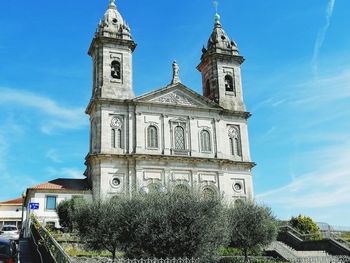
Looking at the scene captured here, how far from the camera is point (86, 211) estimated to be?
Result: 2492 cm

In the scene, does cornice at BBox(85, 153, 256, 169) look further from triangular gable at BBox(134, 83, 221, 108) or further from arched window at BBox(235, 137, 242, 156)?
triangular gable at BBox(134, 83, 221, 108)

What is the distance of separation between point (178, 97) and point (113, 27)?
9712 mm

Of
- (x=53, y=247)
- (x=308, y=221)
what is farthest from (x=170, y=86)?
(x=53, y=247)

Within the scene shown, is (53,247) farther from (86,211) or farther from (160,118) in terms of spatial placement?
(160,118)

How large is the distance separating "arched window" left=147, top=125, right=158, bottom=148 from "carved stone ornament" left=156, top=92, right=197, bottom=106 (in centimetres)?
294

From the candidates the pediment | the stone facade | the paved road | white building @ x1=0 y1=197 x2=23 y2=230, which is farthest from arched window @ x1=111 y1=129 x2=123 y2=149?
white building @ x1=0 y1=197 x2=23 y2=230

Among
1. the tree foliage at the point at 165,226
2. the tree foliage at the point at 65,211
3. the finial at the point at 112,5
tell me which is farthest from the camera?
the finial at the point at 112,5

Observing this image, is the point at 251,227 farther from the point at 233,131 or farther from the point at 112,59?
the point at 112,59

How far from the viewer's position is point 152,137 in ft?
128

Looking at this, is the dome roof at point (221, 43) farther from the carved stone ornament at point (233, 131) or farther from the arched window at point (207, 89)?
the carved stone ornament at point (233, 131)

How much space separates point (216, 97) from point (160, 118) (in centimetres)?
777

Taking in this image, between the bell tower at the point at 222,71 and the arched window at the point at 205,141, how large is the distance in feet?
14.1

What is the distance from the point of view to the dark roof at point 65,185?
36.0m

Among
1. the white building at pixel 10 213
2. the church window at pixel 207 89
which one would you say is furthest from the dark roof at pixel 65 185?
the white building at pixel 10 213
